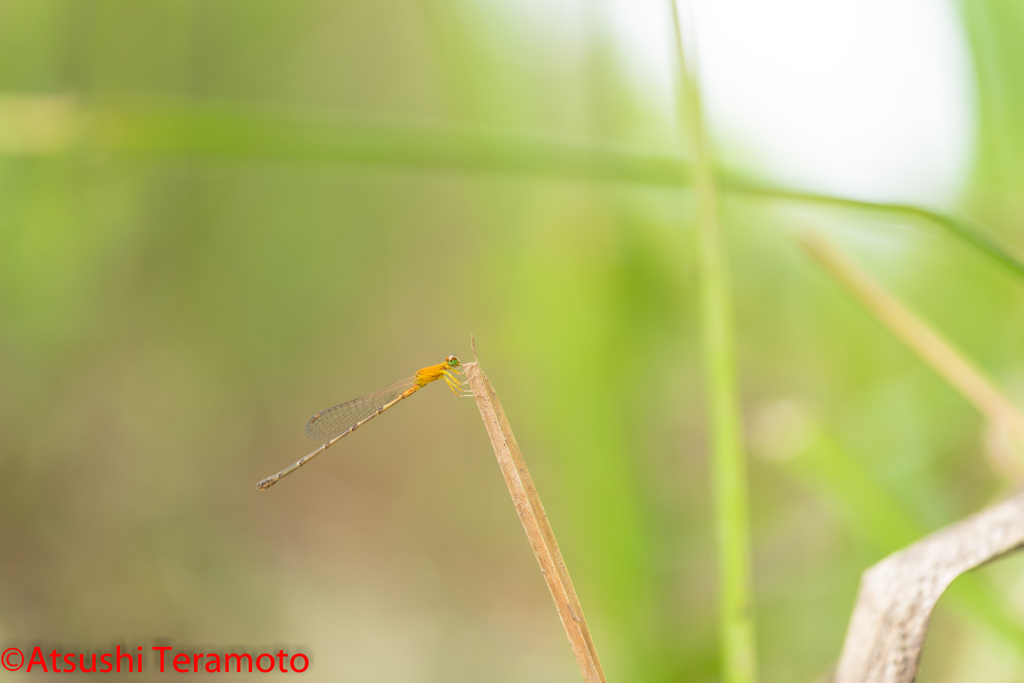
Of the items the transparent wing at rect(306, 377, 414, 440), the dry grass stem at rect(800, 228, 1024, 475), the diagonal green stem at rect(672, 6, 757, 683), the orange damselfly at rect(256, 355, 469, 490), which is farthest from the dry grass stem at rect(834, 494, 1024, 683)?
the transparent wing at rect(306, 377, 414, 440)

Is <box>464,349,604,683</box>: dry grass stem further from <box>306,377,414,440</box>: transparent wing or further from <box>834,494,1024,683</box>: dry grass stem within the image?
<box>306,377,414,440</box>: transparent wing

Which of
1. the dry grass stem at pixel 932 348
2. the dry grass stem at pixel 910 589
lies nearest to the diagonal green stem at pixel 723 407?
the dry grass stem at pixel 910 589

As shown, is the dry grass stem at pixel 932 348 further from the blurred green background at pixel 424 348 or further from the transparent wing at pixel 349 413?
the transparent wing at pixel 349 413

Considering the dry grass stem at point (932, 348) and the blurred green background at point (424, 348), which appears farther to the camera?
the blurred green background at point (424, 348)

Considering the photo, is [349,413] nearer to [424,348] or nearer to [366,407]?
[366,407]

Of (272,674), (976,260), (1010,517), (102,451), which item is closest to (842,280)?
(1010,517)

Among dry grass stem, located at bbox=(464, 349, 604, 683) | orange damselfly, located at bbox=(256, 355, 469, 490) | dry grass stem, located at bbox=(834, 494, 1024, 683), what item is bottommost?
dry grass stem, located at bbox=(834, 494, 1024, 683)
